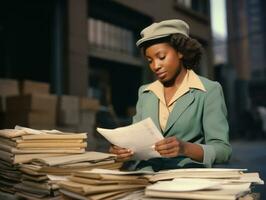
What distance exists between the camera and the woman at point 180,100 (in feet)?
5.75

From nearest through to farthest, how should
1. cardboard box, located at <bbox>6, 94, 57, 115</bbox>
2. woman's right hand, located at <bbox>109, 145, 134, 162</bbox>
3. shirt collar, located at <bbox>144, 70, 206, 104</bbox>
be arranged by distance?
woman's right hand, located at <bbox>109, 145, 134, 162</bbox>
shirt collar, located at <bbox>144, 70, 206, 104</bbox>
cardboard box, located at <bbox>6, 94, 57, 115</bbox>

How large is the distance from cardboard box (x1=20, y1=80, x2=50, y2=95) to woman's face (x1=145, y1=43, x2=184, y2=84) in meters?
4.89

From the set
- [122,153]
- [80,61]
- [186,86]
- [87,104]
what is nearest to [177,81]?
[186,86]

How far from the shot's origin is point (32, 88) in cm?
654

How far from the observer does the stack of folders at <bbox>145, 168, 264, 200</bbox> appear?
1147 millimetres

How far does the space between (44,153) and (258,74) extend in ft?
100

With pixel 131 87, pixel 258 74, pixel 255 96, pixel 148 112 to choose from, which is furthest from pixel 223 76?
pixel 258 74

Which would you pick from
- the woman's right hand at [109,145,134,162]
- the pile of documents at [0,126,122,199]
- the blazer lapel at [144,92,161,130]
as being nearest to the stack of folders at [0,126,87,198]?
the pile of documents at [0,126,122,199]

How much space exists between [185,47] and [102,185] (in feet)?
2.76

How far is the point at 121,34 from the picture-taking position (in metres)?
10.5

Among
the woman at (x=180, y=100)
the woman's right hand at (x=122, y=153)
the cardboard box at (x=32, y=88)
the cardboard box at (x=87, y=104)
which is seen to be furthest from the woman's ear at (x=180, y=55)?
the cardboard box at (x=87, y=104)

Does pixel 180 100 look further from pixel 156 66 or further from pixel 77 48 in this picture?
pixel 77 48

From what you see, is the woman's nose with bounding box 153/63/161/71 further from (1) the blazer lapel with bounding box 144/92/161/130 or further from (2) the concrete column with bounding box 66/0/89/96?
(2) the concrete column with bounding box 66/0/89/96

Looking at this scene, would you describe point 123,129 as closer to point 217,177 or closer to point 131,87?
point 217,177
